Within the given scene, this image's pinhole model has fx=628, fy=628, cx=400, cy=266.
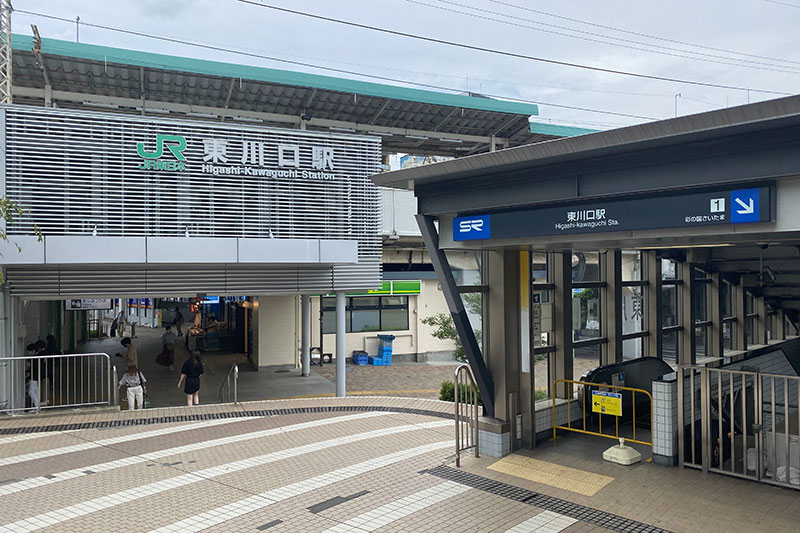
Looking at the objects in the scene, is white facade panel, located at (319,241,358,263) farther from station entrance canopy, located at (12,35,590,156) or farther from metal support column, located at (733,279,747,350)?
metal support column, located at (733,279,747,350)

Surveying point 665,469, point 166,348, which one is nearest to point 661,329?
point 665,469

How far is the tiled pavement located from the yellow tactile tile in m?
0.04

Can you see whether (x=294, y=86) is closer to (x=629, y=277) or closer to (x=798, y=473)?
(x=629, y=277)

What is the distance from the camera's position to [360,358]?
25.8 m

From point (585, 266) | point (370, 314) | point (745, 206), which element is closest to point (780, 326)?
point (585, 266)

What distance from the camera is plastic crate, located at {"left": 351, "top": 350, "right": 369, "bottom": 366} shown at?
25844 millimetres

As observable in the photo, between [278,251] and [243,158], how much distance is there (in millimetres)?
2498

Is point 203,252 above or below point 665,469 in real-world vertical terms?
A: above

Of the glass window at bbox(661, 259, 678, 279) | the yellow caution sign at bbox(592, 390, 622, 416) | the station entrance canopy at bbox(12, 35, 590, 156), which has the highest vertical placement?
the station entrance canopy at bbox(12, 35, 590, 156)

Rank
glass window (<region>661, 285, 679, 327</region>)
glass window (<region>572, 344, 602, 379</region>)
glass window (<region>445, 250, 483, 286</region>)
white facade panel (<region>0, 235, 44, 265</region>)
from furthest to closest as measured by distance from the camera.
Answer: glass window (<region>661, 285, 679, 327</region>) < white facade panel (<region>0, 235, 44, 265</region>) < glass window (<region>572, 344, 602, 379</region>) < glass window (<region>445, 250, 483, 286</region>)

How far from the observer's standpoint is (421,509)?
Answer: 695cm

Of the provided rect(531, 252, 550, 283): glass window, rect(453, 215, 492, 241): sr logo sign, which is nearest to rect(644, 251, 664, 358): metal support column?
rect(531, 252, 550, 283): glass window

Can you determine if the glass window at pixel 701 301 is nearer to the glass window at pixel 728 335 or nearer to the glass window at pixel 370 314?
the glass window at pixel 728 335

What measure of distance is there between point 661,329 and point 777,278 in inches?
142
